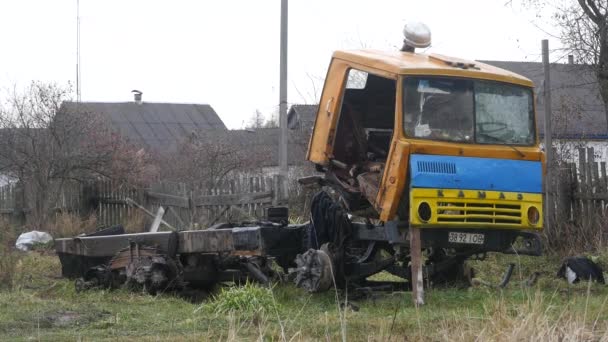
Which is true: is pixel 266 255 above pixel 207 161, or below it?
below

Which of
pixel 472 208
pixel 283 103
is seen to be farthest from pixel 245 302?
pixel 283 103

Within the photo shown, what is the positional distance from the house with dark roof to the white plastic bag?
90.6ft

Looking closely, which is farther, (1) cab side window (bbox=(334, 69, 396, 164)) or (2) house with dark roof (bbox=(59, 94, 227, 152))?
(2) house with dark roof (bbox=(59, 94, 227, 152))

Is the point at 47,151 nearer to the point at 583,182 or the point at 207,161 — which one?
the point at 207,161

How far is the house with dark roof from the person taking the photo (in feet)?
160

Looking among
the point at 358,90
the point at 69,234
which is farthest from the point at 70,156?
the point at 358,90

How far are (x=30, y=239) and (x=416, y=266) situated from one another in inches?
422

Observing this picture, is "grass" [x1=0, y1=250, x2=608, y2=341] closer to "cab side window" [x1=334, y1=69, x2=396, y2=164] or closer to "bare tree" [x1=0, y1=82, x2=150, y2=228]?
"cab side window" [x1=334, y1=69, x2=396, y2=164]

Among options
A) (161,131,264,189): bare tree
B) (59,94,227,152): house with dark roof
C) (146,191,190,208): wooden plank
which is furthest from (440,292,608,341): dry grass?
(59,94,227,152): house with dark roof

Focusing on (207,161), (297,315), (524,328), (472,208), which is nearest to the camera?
(524,328)

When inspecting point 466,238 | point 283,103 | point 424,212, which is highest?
point 283,103

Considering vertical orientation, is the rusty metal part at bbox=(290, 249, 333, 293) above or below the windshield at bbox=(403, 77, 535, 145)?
below

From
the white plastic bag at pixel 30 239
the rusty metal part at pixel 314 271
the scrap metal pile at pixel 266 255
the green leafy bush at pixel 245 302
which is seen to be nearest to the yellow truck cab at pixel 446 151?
the scrap metal pile at pixel 266 255

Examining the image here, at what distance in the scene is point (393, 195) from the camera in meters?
10.2
